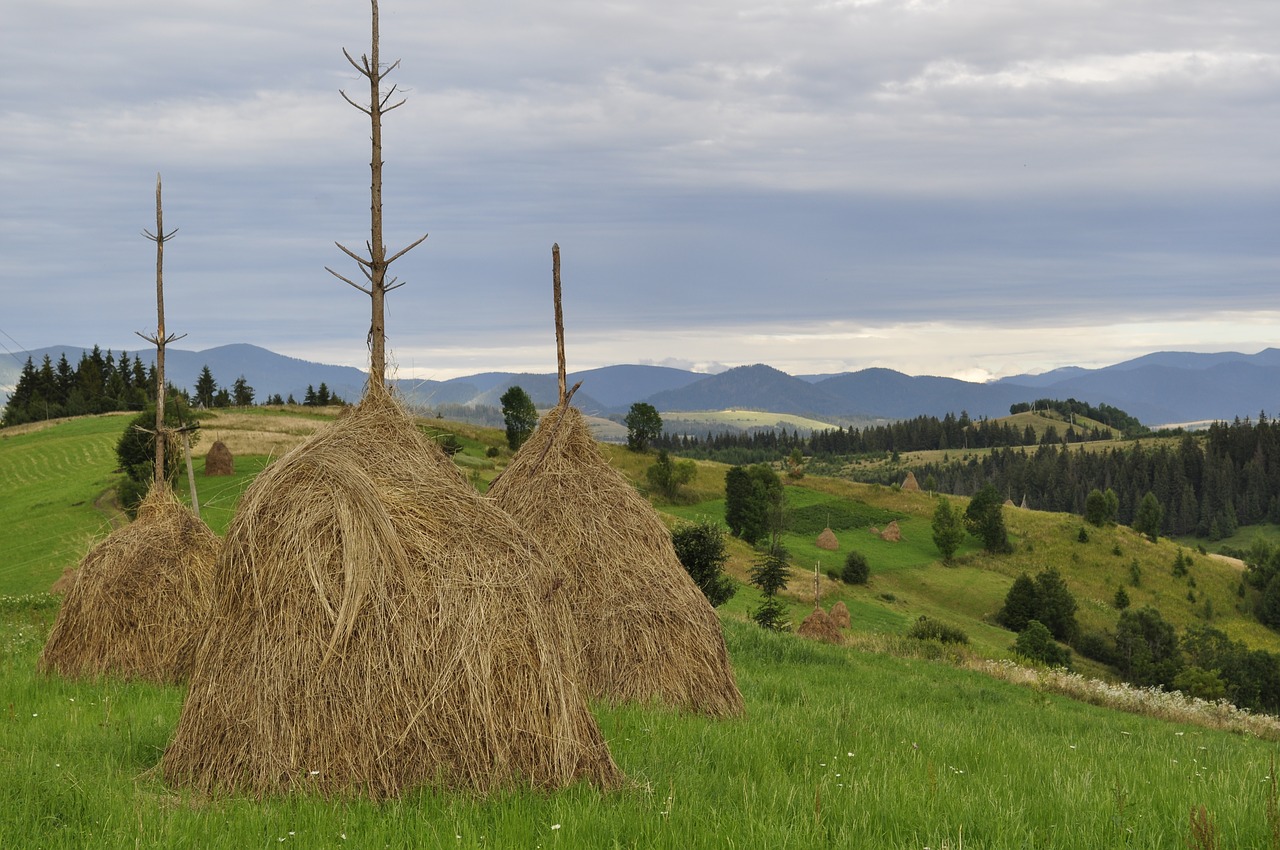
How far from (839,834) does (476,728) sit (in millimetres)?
3109

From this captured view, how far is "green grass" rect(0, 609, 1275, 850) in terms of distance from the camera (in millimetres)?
6312

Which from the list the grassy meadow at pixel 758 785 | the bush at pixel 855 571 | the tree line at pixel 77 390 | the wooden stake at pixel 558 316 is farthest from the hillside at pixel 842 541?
the grassy meadow at pixel 758 785

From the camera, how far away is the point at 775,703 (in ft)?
45.1

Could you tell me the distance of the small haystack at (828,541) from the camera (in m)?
103

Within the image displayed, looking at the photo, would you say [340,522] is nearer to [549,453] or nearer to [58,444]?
[549,453]

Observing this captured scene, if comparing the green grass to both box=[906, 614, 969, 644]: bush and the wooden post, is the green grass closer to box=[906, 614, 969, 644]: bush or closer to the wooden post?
the wooden post

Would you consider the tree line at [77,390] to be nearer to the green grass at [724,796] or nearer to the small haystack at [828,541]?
the small haystack at [828,541]

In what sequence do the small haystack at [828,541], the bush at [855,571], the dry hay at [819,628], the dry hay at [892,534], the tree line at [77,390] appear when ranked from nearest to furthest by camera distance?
the dry hay at [819,628], the bush at [855,571], the small haystack at [828,541], the dry hay at [892,534], the tree line at [77,390]

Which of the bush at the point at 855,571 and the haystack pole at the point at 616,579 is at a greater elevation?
the haystack pole at the point at 616,579

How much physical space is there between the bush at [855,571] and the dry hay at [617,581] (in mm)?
80979

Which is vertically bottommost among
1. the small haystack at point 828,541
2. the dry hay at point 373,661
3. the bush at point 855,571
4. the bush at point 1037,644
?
the bush at point 1037,644

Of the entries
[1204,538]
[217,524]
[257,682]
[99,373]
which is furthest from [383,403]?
[1204,538]

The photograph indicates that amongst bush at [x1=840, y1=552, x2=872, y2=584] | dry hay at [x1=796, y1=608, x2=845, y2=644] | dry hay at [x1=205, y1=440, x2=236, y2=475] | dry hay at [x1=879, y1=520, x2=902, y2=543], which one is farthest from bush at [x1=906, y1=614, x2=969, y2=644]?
dry hay at [x1=879, y1=520, x2=902, y2=543]

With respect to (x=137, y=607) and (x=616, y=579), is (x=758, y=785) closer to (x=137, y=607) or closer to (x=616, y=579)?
Result: (x=616, y=579)
